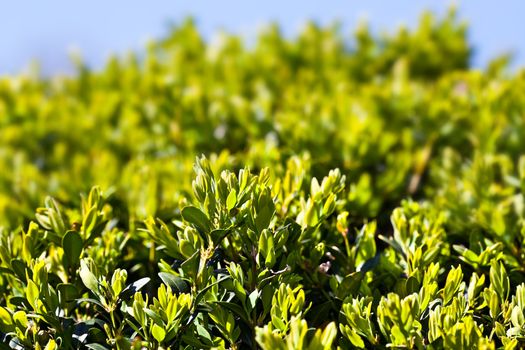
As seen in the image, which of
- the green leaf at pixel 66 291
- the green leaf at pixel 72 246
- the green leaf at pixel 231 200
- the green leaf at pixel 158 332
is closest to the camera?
the green leaf at pixel 158 332

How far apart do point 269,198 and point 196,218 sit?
0.35 m

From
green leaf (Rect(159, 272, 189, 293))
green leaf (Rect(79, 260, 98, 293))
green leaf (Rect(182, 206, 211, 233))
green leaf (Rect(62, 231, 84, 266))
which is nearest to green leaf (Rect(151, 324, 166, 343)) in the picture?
green leaf (Rect(159, 272, 189, 293))

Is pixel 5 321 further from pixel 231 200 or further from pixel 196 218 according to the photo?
pixel 231 200

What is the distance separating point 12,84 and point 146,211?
4260mm

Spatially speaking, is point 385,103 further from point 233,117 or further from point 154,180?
point 154,180

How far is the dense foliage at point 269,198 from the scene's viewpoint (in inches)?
126

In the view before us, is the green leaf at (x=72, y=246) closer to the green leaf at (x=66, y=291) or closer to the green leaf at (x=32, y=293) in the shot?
the green leaf at (x=66, y=291)

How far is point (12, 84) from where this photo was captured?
8125mm

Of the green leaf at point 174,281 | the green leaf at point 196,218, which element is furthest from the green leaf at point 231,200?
the green leaf at point 174,281

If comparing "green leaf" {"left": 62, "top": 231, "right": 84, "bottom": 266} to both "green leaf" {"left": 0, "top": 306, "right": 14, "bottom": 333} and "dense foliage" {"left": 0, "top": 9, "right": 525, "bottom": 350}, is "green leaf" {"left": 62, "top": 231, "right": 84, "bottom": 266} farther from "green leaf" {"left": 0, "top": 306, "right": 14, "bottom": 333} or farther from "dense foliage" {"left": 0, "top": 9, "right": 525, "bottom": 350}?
"green leaf" {"left": 0, "top": 306, "right": 14, "bottom": 333}

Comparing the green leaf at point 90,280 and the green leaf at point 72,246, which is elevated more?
the green leaf at point 72,246

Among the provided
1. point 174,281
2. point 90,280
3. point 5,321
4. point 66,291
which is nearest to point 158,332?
point 174,281

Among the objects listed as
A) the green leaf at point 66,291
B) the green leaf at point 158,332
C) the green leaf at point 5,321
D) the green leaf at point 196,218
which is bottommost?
the green leaf at point 158,332

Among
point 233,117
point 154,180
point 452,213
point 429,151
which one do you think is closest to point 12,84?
point 233,117
